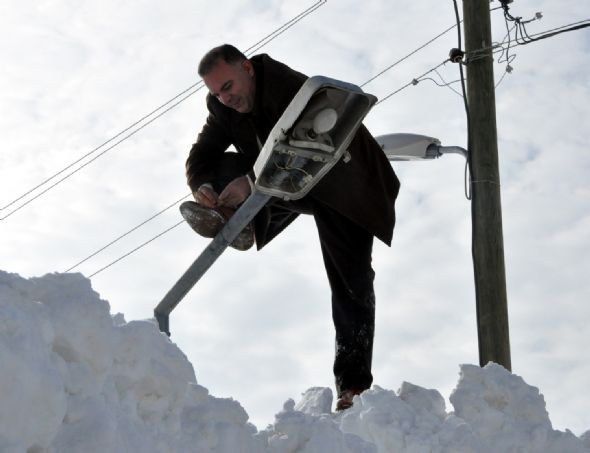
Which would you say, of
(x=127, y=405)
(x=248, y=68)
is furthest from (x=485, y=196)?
(x=127, y=405)

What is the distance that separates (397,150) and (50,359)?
162 inches

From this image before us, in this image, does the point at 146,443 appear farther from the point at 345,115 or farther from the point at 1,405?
the point at 345,115

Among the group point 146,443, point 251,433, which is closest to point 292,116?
point 251,433

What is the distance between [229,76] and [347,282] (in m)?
0.93

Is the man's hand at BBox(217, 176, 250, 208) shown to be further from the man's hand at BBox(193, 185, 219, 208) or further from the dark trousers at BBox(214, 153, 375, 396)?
the dark trousers at BBox(214, 153, 375, 396)

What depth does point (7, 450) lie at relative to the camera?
7.77 feet

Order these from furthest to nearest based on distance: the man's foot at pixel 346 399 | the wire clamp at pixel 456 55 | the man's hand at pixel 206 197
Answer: the wire clamp at pixel 456 55
the man's hand at pixel 206 197
the man's foot at pixel 346 399

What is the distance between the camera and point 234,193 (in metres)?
4.68

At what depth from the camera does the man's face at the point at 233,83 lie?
4789 mm

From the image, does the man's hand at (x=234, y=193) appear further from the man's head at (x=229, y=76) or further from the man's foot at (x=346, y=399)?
the man's foot at (x=346, y=399)

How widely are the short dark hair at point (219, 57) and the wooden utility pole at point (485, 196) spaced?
1.66 meters

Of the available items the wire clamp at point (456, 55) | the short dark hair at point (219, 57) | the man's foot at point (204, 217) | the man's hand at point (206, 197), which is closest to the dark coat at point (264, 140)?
the short dark hair at point (219, 57)

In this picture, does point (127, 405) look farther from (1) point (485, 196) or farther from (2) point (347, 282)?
(1) point (485, 196)

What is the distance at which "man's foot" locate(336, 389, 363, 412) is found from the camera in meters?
4.64
